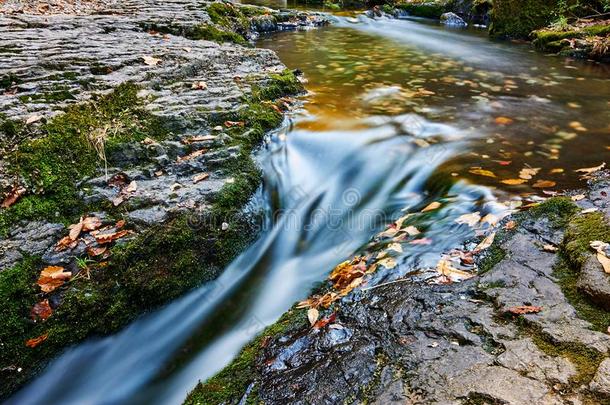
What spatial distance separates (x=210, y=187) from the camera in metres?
3.40

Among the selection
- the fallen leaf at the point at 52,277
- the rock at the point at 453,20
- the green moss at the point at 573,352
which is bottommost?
the fallen leaf at the point at 52,277

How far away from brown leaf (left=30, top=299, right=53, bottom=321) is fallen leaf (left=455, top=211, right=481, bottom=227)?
3084 millimetres

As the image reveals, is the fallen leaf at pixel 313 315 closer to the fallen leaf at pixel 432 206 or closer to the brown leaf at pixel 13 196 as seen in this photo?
the fallen leaf at pixel 432 206

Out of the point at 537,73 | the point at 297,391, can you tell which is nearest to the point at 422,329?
the point at 297,391


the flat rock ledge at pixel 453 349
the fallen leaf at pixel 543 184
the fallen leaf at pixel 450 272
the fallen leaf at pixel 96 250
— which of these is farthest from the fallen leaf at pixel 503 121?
the fallen leaf at pixel 96 250

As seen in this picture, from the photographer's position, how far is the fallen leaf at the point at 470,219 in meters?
3.29

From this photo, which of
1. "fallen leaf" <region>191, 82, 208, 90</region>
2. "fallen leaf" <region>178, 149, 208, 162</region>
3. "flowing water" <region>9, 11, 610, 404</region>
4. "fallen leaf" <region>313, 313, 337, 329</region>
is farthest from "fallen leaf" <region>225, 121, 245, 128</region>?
"fallen leaf" <region>313, 313, 337, 329</region>

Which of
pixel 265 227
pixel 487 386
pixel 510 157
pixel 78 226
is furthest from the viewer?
pixel 510 157

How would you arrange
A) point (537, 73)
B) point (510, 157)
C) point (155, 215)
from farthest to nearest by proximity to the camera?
point (537, 73)
point (510, 157)
point (155, 215)

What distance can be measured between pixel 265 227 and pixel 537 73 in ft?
23.9

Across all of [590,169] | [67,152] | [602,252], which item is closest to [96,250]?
[67,152]

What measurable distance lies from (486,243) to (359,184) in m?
1.72

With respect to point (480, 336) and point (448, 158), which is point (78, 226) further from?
point (448, 158)

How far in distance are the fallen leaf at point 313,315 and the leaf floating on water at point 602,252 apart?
5.38 ft
